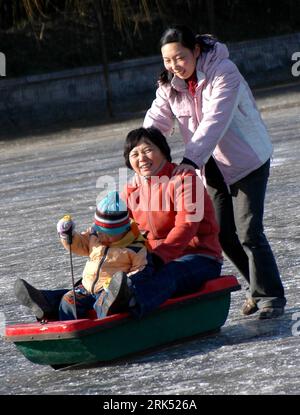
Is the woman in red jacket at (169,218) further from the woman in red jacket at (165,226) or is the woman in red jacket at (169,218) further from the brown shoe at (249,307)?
the brown shoe at (249,307)

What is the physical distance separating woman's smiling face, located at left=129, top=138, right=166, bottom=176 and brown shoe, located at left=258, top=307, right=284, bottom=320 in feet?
2.97

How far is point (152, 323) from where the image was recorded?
17.1 ft

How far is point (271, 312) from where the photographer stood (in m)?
5.69

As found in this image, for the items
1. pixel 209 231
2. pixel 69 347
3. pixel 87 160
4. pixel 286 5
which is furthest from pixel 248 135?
pixel 286 5

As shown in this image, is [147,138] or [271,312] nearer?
[147,138]

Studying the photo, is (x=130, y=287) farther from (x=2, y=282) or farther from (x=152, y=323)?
(x=2, y=282)

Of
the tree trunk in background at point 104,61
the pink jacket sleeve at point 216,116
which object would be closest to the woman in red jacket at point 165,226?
the pink jacket sleeve at point 216,116

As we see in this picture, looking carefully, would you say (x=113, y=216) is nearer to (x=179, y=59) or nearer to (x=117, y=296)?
(x=117, y=296)

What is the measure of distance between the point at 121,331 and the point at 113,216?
0.54 metres

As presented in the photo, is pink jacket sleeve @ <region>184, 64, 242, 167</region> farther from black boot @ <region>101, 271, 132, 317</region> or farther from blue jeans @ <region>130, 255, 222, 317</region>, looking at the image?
black boot @ <region>101, 271, 132, 317</region>

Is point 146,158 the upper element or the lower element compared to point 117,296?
upper

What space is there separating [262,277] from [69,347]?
1.19 metres

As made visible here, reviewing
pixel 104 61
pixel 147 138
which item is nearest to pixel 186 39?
pixel 147 138

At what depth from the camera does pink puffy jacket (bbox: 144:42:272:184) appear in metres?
5.46
